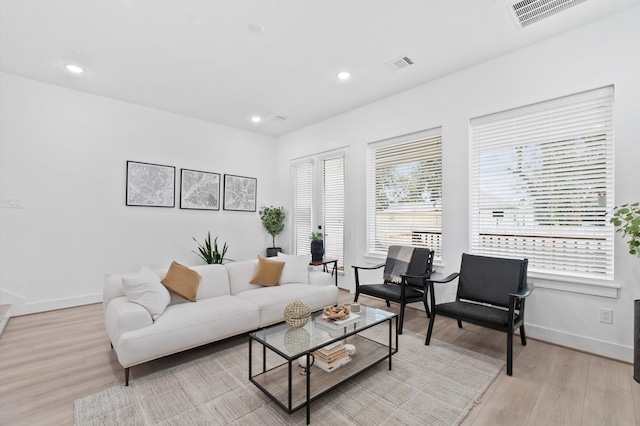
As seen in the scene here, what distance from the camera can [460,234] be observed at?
3.51m

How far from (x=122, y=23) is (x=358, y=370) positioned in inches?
141

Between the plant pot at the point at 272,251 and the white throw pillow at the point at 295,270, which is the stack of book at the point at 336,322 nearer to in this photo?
the white throw pillow at the point at 295,270

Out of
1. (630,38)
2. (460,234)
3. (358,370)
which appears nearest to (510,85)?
(630,38)

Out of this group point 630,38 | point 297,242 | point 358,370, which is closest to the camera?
point 358,370

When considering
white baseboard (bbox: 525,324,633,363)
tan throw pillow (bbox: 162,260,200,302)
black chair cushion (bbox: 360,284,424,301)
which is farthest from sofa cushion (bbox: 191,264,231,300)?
white baseboard (bbox: 525,324,633,363)

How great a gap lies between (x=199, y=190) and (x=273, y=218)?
4.85 feet

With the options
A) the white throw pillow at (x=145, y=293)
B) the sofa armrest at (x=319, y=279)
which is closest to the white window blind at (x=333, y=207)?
the sofa armrest at (x=319, y=279)

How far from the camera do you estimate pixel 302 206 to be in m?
5.80

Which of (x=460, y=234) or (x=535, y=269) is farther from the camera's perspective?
(x=460, y=234)

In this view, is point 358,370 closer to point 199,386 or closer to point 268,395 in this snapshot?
point 268,395

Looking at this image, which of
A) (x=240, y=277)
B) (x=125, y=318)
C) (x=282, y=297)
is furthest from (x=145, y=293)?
(x=282, y=297)

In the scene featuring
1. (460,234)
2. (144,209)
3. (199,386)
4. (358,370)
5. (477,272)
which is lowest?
(199,386)

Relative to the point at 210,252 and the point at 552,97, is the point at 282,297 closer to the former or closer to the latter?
the point at 210,252

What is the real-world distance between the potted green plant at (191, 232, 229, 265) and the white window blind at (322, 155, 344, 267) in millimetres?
1829
